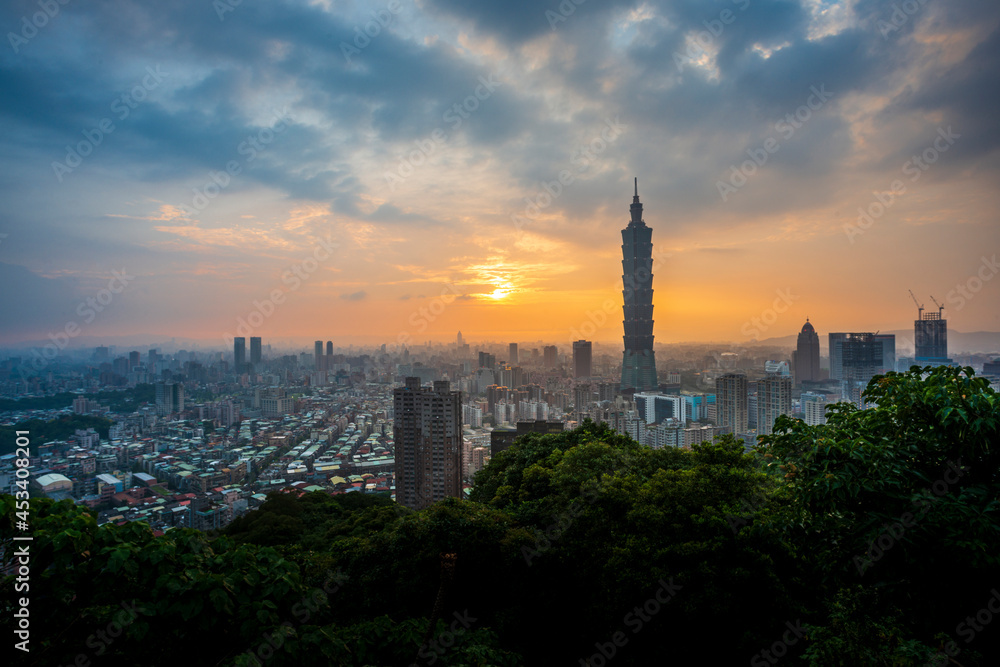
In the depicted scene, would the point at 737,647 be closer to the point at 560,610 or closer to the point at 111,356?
the point at 560,610

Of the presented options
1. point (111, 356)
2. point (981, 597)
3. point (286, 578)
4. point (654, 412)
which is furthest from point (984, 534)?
point (654, 412)

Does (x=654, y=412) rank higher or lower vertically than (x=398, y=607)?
lower

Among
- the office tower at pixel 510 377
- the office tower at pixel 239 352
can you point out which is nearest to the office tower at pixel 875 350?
the office tower at pixel 510 377

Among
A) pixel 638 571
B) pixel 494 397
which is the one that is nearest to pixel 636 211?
pixel 494 397

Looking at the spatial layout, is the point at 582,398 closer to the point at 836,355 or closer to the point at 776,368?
the point at 776,368

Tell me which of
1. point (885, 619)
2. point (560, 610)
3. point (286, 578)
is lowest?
point (560, 610)

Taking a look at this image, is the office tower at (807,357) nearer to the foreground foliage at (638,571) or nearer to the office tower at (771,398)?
the office tower at (771,398)

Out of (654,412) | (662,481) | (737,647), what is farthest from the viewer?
(654,412)
